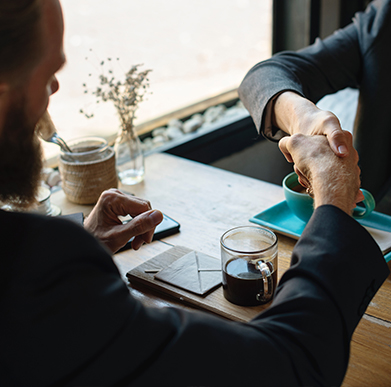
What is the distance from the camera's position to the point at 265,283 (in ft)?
2.76

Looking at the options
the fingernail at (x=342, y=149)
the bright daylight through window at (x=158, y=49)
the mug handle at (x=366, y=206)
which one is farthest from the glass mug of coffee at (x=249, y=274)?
the bright daylight through window at (x=158, y=49)

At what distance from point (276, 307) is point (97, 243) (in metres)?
0.26

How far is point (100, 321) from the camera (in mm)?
482

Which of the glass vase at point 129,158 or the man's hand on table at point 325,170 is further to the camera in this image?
the glass vase at point 129,158

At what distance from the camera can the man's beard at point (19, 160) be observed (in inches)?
22.2

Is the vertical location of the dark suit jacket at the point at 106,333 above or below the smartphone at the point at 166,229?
above

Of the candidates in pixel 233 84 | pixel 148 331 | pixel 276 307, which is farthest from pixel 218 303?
pixel 233 84

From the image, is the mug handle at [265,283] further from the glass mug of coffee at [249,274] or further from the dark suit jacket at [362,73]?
the dark suit jacket at [362,73]

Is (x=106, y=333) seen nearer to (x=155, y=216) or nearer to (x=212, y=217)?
(x=155, y=216)

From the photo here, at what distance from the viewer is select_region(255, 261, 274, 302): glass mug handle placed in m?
0.83

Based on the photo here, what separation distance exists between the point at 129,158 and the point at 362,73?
3.15ft

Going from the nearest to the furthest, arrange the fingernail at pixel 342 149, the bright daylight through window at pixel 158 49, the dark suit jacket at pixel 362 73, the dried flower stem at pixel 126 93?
the fingernail at pixel 342 149 → the dried flower stem at pixel 126 93 → the dark suit jacket at pixel 362 73 → the bright daylight through window at pixel 158 49

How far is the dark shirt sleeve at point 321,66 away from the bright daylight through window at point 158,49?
611 mm

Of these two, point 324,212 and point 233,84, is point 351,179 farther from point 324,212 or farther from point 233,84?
point 233,84
